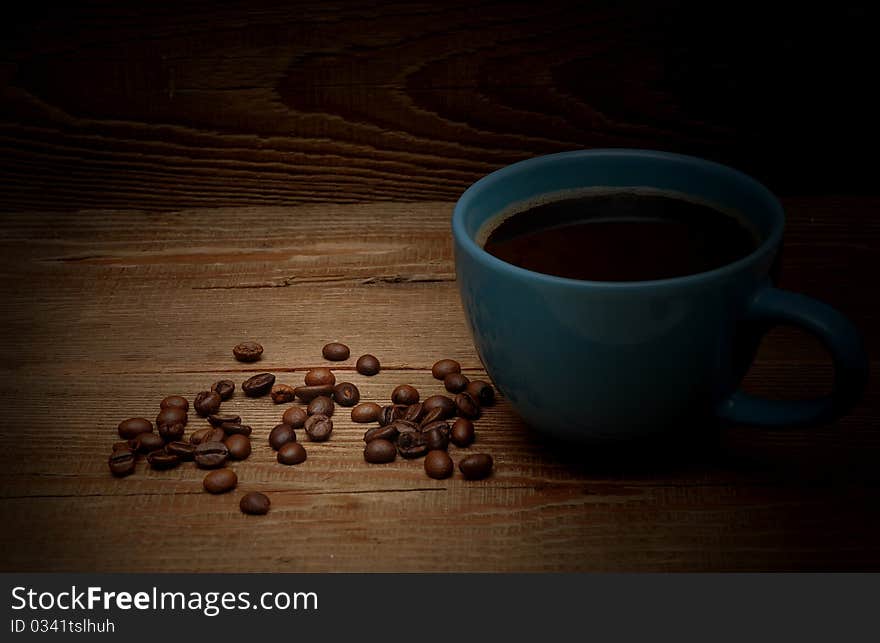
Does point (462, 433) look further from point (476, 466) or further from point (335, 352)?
point (335, 352)

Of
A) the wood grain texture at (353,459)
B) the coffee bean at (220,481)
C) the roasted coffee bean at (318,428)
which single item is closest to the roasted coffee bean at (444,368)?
the wood grain texture at (353,459)

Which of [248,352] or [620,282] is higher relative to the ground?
[620,282]

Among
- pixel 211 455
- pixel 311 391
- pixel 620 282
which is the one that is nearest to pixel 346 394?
pixel 311 391

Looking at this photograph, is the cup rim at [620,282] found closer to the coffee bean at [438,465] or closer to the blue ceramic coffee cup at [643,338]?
the blue ceramic coffee cup at [643,338]

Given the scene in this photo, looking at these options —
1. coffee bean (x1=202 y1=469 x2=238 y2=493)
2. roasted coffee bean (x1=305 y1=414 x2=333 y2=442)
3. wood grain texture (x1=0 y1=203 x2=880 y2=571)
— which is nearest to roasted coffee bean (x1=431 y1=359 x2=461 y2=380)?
wood grain texture (x1=0 y1=203 x2=880 y2=571)

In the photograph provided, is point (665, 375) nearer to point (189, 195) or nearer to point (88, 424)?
point (88, 424)

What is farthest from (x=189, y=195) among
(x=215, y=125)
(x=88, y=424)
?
(x=88, y=424)
